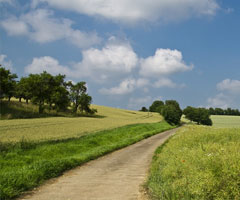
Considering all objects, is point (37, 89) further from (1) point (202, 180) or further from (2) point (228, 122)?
(2) point (228, 122)

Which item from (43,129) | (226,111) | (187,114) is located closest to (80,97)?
(43,129)

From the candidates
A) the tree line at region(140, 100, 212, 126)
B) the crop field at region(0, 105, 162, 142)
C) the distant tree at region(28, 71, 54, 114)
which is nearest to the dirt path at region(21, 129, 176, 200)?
the crop field at region(0, 105, 162, 142)

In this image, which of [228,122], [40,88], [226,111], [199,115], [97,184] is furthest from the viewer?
[226,111]

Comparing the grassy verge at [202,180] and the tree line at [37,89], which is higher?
the tree line at [37,89]

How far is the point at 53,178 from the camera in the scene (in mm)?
10203

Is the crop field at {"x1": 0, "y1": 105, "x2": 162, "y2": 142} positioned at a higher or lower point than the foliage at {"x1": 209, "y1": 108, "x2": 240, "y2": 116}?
lower

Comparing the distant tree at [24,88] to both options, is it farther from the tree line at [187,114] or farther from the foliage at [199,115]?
→ the foliage at [199,115]

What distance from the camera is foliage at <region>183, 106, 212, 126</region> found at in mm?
110787

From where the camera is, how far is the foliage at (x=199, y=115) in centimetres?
11079

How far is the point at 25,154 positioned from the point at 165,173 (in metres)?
9.53

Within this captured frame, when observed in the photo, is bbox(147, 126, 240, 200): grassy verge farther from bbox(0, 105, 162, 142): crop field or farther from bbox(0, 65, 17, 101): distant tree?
bbox(0, 65, 17, 101): distant tree

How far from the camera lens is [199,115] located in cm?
11725

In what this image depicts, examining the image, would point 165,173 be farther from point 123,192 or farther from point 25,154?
point 25,154

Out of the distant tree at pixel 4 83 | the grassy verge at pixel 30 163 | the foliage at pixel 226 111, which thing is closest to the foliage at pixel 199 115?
the foliage at pixel 226 111
